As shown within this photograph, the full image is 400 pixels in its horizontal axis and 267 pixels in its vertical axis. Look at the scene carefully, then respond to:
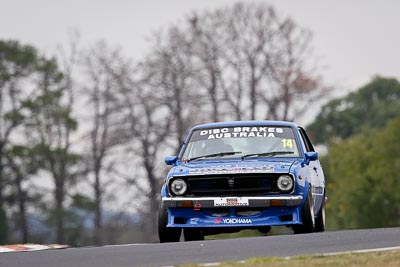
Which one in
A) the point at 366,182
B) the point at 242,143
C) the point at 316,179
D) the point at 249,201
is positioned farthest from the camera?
the point at 366,182

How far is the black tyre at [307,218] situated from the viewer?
15812 mm

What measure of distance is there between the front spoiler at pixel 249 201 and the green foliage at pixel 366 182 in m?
46.5

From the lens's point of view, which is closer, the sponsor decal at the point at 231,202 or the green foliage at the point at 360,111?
the sponsor decal at the point at 231,202

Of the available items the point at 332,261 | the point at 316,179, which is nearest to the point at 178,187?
the point at 316,179

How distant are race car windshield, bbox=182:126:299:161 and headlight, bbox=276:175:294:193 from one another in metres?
A: 0.98

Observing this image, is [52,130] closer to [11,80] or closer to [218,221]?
[11,80]

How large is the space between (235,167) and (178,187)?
0.73m

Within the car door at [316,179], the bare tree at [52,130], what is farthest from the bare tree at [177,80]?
the car door at [316,179]

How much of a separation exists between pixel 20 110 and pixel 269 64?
33.7ft

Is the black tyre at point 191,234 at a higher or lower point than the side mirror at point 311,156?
lower

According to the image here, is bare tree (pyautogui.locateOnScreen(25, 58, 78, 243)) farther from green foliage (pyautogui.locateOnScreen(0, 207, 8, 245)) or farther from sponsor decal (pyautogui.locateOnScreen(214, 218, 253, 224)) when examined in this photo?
sponsor decal (pyautogui.locateOnScreen(214, 218, 253, 224))

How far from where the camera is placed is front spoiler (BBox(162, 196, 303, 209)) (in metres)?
15.6

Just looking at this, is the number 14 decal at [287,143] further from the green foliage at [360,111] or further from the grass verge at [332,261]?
the green foliage at [360,111]

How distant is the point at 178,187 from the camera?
15.9 metres
